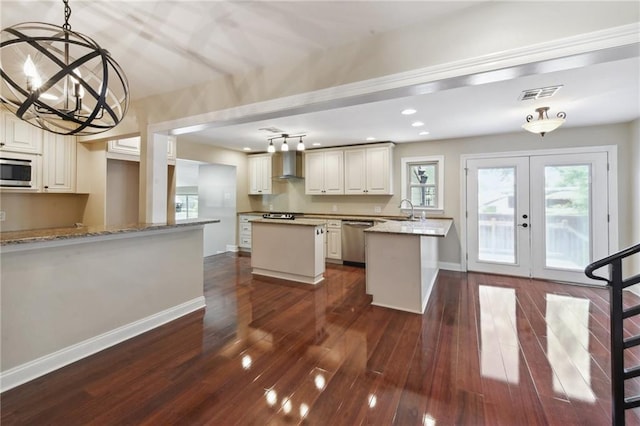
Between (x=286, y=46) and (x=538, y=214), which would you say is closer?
(x=286, y=46)

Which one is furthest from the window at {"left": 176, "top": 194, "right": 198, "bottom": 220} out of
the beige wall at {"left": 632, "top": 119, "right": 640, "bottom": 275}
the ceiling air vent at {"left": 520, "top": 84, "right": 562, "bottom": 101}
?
the beige wall at {"left": 632, "top": 119, "right": 640, "bottom": 275}

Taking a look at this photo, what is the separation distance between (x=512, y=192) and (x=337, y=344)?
13.6 feet

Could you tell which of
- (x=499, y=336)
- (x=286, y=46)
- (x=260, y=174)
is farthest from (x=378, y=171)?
(x=286, y=46)

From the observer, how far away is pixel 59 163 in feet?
12.4

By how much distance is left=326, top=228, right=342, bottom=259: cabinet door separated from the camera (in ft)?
18.6

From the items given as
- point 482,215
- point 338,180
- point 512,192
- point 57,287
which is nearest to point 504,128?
point 512,192

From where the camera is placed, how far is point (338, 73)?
87.5 inches

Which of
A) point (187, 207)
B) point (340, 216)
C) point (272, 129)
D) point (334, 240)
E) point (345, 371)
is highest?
point (272, 129)

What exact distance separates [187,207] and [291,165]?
2926 mm

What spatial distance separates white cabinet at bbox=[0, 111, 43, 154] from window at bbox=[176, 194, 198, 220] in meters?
3.46

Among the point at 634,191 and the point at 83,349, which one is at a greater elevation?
the point at 634,191

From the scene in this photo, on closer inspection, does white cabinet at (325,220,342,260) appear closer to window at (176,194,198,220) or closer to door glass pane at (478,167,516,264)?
door glass pane at (478,167,516,264)

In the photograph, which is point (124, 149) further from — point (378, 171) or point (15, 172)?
point (378, 171)

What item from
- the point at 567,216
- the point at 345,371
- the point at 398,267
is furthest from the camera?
the point at 567,216
